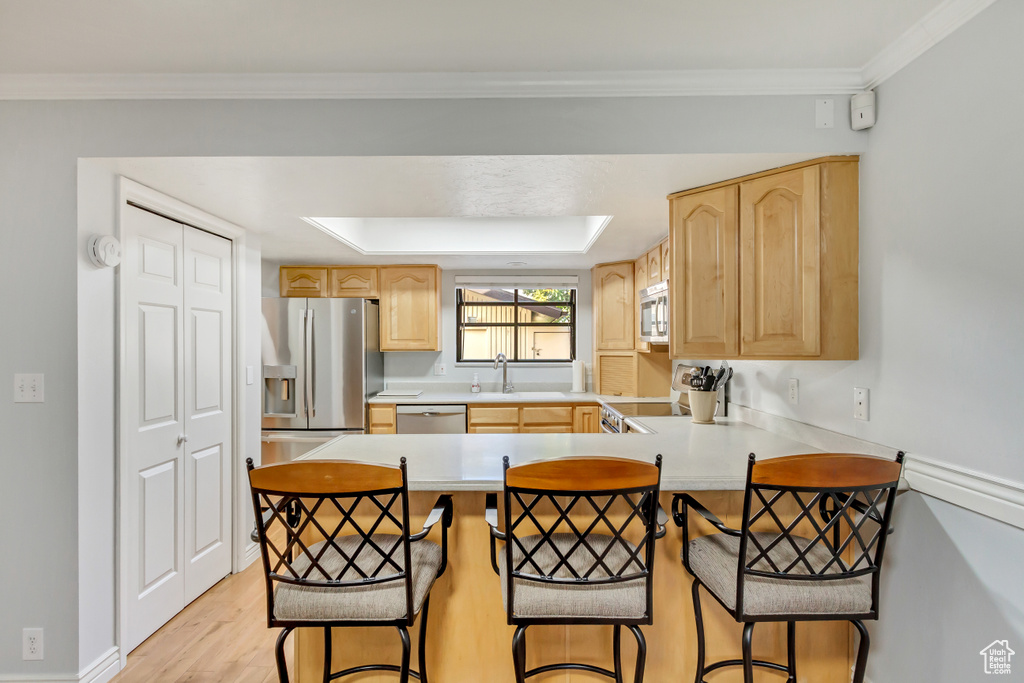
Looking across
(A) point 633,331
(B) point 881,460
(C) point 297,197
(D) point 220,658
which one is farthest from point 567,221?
(D) point 220,658

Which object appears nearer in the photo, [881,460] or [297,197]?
[881,460]

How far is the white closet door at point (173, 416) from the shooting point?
2156mm

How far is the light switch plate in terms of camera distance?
187cm

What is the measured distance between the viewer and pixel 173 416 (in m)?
2.43

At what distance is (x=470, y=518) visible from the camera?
5.85 feet

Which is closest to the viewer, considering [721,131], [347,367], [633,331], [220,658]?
[721,131]

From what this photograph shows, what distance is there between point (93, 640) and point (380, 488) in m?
1.65

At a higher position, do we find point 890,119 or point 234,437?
point 890,119

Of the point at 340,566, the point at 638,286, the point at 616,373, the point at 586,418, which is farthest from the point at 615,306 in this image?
the point at 340,566

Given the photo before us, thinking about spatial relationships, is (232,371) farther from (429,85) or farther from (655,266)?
(655,266)

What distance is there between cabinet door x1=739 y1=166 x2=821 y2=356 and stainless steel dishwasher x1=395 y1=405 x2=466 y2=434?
107 inches

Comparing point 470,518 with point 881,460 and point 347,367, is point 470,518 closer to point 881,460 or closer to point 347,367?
point 881,460

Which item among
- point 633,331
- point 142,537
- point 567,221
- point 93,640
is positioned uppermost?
point 567,221

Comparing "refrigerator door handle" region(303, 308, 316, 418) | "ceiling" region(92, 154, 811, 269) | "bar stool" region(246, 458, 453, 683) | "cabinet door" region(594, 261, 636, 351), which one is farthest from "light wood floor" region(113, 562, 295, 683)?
"cabinet door" region(594, 261, 636, 351)
